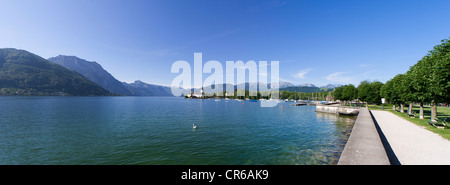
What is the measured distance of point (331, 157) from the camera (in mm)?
14859

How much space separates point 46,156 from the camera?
1537 cm

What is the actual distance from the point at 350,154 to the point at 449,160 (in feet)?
23.8

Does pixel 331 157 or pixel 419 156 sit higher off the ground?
pixel 419 156

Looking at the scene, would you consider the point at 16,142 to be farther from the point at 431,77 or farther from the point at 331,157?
the point at 431,77

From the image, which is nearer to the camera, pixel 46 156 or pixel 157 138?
pixel 46 156
